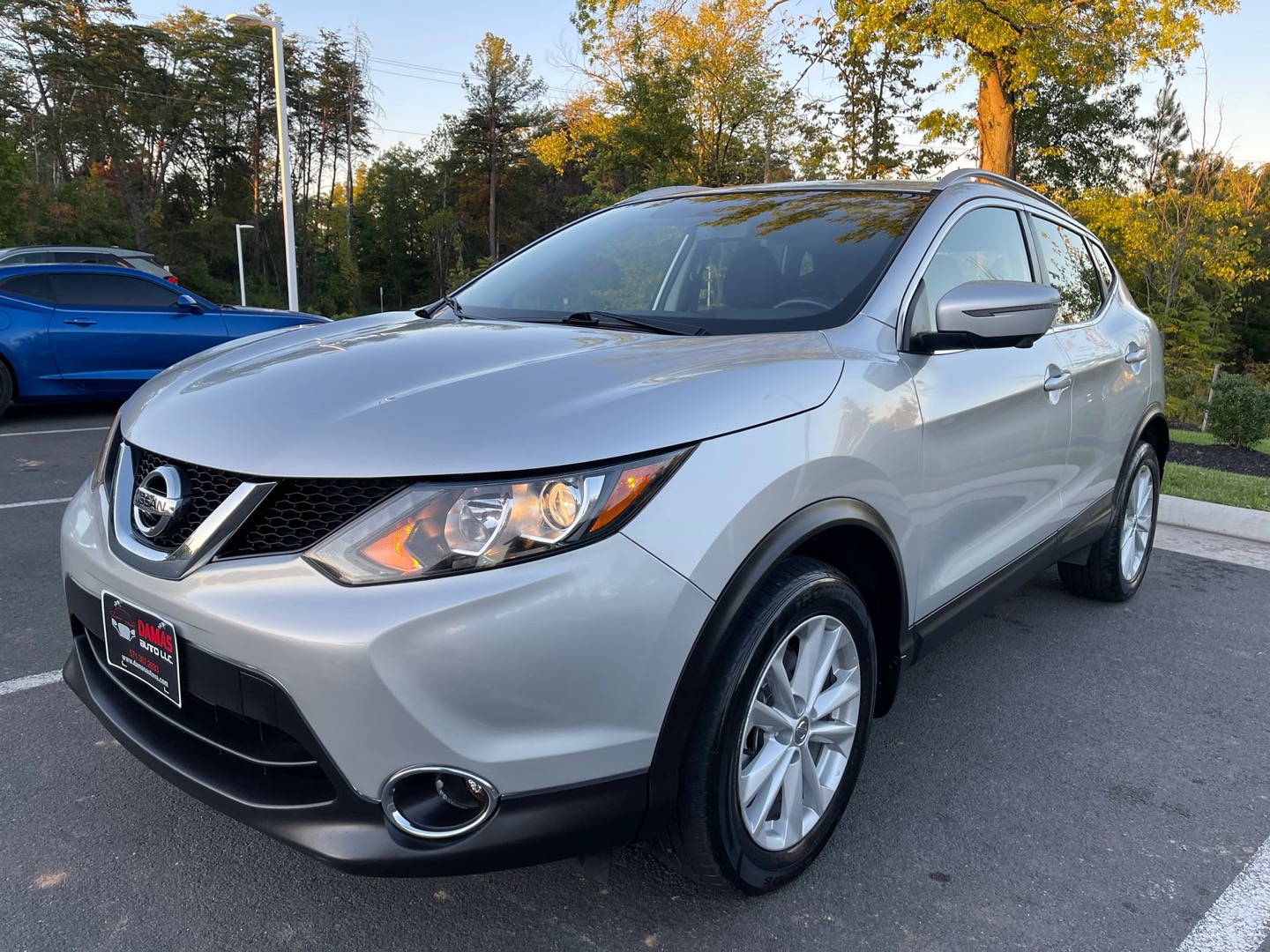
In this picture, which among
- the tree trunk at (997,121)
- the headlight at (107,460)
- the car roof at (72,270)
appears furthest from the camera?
the tree trunk at (997,121)

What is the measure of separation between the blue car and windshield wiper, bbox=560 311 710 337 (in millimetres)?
6248

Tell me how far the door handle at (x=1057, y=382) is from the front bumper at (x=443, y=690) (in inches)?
74.2

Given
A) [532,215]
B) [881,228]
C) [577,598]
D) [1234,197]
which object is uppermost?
[532,215]

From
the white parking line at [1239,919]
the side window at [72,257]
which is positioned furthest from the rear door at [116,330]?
the white parking line at [1239,919]

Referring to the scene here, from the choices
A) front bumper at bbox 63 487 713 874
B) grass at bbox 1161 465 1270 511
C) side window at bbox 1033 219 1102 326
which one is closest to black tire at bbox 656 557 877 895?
front bumper at bbox 63 487 713 874

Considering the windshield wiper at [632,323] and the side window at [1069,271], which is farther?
the side window at [1069,271]

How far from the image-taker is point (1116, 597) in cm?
432

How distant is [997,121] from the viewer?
40.1 ft

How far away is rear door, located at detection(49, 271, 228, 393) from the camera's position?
8.62 metres

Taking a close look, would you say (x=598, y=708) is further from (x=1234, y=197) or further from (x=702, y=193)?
(x=1234, y=197)

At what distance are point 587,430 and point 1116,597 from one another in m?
3.52

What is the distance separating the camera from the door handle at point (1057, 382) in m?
3.11

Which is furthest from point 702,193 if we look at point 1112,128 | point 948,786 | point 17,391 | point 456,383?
point 1112,128

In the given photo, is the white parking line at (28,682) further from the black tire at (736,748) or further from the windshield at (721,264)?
the black tire at (736,748)
